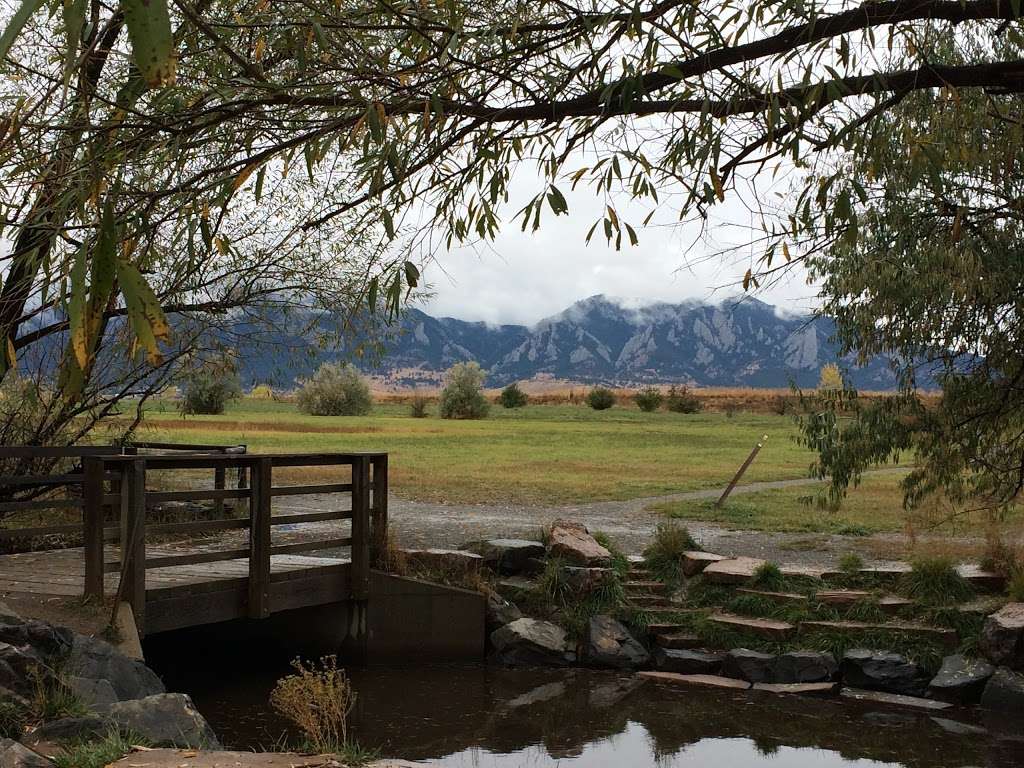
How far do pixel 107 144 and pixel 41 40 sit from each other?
312 inches

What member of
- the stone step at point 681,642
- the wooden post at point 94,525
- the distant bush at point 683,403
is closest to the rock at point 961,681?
the stone step at point 681,642

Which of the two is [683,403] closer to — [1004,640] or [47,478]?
[1004,640]

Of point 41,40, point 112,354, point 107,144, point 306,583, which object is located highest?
point 41,40

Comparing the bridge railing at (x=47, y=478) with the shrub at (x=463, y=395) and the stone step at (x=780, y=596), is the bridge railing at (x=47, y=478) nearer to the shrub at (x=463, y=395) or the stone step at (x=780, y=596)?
the stone step at (x=780, y=596)

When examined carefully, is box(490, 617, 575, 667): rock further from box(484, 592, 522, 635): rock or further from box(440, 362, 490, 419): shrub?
box(440, 362, 490, 419): shrub

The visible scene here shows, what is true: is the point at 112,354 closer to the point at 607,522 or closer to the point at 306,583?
the point at 306,583

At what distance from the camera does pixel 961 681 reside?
10523 mm

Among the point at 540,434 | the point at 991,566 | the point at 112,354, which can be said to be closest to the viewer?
the point at 991,566

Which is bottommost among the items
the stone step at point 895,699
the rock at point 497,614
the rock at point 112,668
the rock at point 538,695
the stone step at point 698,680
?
the rock at point 538,695

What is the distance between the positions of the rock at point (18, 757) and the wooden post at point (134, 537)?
352 cm

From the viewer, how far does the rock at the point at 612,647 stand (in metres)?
11.9

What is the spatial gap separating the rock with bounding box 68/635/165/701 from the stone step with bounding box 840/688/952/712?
6.81m

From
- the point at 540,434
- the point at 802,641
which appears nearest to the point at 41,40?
the point at 802,641

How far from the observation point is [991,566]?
40.3 feet
